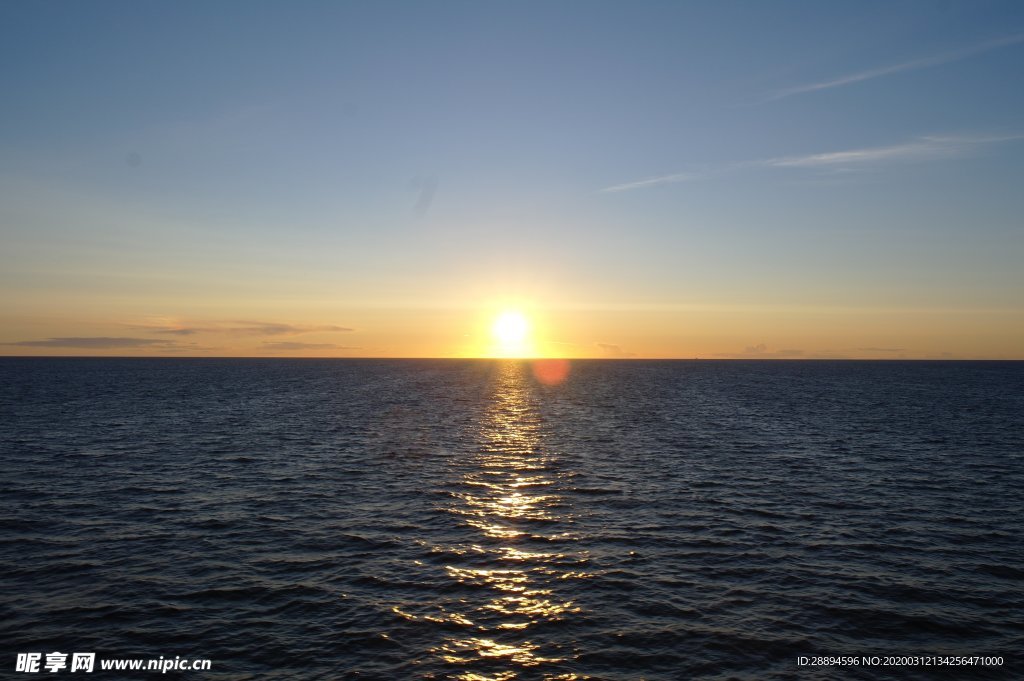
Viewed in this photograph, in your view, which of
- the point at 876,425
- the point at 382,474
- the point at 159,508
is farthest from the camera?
the point at 876,425

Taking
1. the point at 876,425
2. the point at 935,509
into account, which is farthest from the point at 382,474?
the point at 876,425

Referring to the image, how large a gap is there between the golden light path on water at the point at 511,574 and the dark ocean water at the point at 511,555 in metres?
0.13

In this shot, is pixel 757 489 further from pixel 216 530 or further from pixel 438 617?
pixel 216 530

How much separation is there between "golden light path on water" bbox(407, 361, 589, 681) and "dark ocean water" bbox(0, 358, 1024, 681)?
0.41 ft

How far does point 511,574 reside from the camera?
27.7m

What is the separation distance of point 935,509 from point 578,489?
2145 cm

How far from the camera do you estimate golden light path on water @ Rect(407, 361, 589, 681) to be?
67.1 ft

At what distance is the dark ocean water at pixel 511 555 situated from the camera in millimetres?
21188

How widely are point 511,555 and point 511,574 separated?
2.56m

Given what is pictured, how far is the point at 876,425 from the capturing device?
81000 millimetres

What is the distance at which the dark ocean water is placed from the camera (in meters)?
21.2

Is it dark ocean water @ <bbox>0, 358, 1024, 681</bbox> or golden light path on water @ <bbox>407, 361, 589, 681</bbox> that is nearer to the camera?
golden light path on water @ <bbox>407, 361, 589, 681</bbox>

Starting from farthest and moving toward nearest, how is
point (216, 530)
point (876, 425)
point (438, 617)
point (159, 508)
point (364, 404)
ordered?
point (364, 404)
point (876, 425)
point (159, 508)
point (216, 530)
point (438, 617)

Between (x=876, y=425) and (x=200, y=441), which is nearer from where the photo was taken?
(x=200, y=441)
